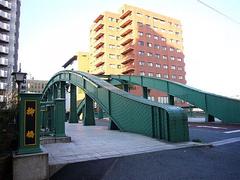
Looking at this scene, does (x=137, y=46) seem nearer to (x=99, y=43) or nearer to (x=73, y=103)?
(x=99, y=43)

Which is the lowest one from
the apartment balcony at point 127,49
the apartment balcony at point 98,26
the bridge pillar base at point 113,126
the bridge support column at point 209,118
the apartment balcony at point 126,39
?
the bridge pillar base at point 113,126

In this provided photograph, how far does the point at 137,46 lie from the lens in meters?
56.6

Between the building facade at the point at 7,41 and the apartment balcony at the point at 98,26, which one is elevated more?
the apartment balcony at the point at 98,26

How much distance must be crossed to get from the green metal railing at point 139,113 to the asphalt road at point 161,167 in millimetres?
2083

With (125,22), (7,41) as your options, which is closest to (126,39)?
(125,22)

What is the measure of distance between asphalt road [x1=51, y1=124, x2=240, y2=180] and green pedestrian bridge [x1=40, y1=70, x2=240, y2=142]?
92.4 inches

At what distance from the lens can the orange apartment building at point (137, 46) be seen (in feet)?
187

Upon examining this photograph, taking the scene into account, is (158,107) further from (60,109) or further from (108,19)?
(108,19)

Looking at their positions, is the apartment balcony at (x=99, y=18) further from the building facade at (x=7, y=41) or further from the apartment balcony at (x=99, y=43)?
the building facade at (x=7, y=41)

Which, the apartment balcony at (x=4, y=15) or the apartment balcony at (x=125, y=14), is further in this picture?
the apartment balcony at (x=125, y=14)

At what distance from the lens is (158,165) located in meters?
5.89

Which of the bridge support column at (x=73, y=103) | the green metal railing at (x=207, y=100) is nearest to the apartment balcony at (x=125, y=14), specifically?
the green metal railing at (x=207, y=100)

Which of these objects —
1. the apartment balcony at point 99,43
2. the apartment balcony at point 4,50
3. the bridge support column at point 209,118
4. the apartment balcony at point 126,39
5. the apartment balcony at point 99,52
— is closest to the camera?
the bridge support column at point 209,118

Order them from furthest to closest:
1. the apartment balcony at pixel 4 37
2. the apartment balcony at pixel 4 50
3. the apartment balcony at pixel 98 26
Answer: the apartment balcony at pixel 98 26, the apartment balcony at pixel 4 37, the apartment balcony at pixel 4 50
